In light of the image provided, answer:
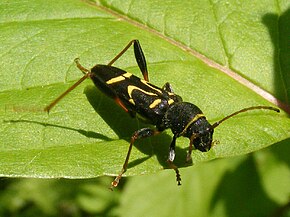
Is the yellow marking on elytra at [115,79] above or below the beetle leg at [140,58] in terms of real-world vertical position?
below

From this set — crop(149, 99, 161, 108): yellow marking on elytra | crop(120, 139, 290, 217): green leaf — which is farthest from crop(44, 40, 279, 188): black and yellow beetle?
crop(120, 139, 290, 217): green leaf

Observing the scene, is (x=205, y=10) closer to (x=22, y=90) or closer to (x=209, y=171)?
(x=22, y=90)

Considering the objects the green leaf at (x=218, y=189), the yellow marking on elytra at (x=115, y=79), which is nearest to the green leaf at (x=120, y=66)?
the yellow marking on elytra at (x=115, y=79)

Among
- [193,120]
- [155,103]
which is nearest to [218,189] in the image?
[155,103]

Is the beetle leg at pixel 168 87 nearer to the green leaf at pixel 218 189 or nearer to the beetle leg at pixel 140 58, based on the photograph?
the beetle leg at pixel 140 58

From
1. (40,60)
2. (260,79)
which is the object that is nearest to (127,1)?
(40,60)

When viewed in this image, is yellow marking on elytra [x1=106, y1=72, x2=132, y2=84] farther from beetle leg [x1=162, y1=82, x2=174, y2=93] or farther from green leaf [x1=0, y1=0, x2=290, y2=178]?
beetle leg [x1=162, y1=82, x2=174, y2=93]

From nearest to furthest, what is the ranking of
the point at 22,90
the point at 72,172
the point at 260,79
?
the point at 72,172 < the point at 22,90 < the point at 260,79
